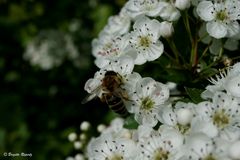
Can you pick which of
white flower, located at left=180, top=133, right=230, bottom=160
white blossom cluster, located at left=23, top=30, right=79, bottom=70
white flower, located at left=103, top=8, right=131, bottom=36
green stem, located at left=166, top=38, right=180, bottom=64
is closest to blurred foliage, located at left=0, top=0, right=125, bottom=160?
white blossom cluster, located at left=23, top=30, right=79, bottom=70

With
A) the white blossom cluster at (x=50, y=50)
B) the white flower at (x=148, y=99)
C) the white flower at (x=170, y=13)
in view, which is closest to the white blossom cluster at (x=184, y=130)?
the white flower at (x=148, y=99)

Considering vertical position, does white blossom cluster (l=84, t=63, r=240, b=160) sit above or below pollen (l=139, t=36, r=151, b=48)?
below

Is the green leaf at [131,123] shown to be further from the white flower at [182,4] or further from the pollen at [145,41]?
the white flower at [182,4]

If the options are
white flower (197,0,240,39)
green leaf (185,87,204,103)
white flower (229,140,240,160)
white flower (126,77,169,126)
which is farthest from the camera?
white flower (197,0,240,39)

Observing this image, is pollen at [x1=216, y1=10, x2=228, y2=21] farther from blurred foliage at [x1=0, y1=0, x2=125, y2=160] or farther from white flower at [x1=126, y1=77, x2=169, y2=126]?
blurred foliage at [x1=0, y1=0, x2=125, y2=160]

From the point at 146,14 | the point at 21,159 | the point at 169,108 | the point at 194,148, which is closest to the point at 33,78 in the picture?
the point at 21,159

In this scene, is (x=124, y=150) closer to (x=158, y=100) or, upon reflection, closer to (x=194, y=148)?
(x=158, y=100)
